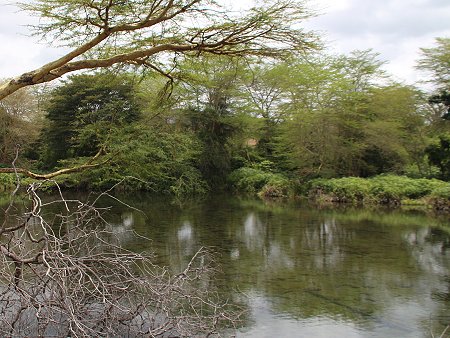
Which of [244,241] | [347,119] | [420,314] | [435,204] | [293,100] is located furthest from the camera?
[293,100]

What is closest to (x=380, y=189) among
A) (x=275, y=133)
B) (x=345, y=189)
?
(x=345, y=189)

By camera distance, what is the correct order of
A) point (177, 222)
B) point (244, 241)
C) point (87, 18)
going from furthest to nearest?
1. point (177, 222)
2. point (244, 241)
3. point (87, 18)

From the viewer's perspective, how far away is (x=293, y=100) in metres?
25.9

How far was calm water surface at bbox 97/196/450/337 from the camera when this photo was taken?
228 inches

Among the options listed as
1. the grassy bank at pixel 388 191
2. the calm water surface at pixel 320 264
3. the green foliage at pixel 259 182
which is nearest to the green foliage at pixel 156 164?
the green foliage at pixel 259 182

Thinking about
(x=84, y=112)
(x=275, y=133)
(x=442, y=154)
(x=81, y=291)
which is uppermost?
(x=84, y=112)

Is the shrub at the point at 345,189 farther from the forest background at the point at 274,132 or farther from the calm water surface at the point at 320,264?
the calm water surface at the point at 320,264

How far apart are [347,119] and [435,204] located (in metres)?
6.39

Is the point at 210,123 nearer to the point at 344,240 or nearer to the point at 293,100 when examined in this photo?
the point at 293,100

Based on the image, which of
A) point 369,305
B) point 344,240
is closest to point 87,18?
point 369,305

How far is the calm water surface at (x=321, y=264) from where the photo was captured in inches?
228

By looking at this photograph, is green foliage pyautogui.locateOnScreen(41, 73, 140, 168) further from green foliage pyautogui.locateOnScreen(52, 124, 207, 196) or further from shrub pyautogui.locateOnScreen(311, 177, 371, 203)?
shrub pyautogui.locateOnScreen(311, 177, 371, 203)

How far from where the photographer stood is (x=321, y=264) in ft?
28.9

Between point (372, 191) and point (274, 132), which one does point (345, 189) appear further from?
point (274, 132)
